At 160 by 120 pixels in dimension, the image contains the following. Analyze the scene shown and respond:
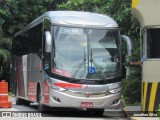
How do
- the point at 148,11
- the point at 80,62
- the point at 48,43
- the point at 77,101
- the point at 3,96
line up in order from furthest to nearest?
1. the point at 3,96
2. the point at 148,11
3. the point at 80,62
4. the point at 48,43
5. the point at 77,101

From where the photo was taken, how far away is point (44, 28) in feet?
53.3

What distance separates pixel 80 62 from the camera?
49.1 ft

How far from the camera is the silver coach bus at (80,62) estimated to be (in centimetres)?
1474

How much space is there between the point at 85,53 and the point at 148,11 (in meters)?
2.77

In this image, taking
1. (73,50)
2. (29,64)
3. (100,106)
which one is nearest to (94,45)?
(73,50)

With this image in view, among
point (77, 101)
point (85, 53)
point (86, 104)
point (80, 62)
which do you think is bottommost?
point (86, 104)

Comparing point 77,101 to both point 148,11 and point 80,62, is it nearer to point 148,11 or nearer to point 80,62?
point 80,62

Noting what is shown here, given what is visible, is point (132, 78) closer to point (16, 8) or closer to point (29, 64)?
point (29, 64)

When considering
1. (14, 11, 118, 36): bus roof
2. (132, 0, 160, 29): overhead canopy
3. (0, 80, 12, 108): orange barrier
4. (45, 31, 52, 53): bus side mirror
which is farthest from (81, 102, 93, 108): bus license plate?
(0, 80, 12, 108): orange barrier

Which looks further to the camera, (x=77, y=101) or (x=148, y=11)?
(x=148, y=11)

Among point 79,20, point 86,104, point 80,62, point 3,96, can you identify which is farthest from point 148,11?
point 3,96

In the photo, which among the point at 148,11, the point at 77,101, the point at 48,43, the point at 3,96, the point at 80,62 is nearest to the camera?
the point at 77,101

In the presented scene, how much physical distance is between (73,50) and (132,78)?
831 cm

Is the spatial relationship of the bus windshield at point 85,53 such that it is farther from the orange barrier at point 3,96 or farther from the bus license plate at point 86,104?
the orange barrier at point 3,96
